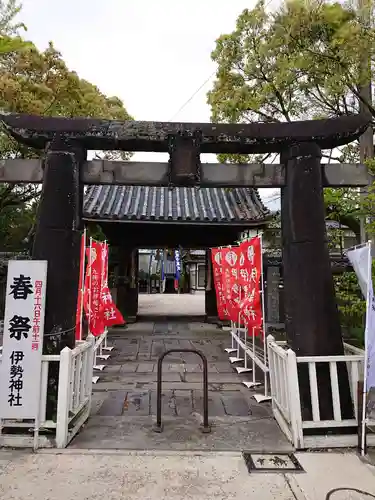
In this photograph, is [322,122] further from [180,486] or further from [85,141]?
[180,486]

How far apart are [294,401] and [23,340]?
319 centimetres

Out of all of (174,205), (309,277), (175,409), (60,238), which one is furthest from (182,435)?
(174,205)

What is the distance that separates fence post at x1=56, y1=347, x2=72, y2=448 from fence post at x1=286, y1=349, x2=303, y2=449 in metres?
2.56

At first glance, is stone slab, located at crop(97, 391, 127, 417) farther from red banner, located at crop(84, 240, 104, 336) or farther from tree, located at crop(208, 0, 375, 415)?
tree, located at crop(208, 0, 375, 415)

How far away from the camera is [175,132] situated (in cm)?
493

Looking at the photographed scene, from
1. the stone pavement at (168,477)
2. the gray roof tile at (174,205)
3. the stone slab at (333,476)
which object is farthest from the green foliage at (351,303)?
the gray roof tile at (174,205)

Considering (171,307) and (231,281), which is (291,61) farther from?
(171,307)

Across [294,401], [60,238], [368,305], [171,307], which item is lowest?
[294,401]

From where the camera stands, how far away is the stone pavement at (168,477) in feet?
10.5

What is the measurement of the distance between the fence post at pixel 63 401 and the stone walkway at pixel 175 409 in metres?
0.17

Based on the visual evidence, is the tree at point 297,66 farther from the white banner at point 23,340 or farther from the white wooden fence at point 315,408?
the white banner at point 23,340

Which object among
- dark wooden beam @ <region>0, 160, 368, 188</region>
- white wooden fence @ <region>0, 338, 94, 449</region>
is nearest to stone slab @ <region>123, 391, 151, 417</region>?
white wooden fence @ <region>0, 338, 94, 449</region>

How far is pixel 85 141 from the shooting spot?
4.92 meters

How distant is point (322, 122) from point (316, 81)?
15.8 ft
